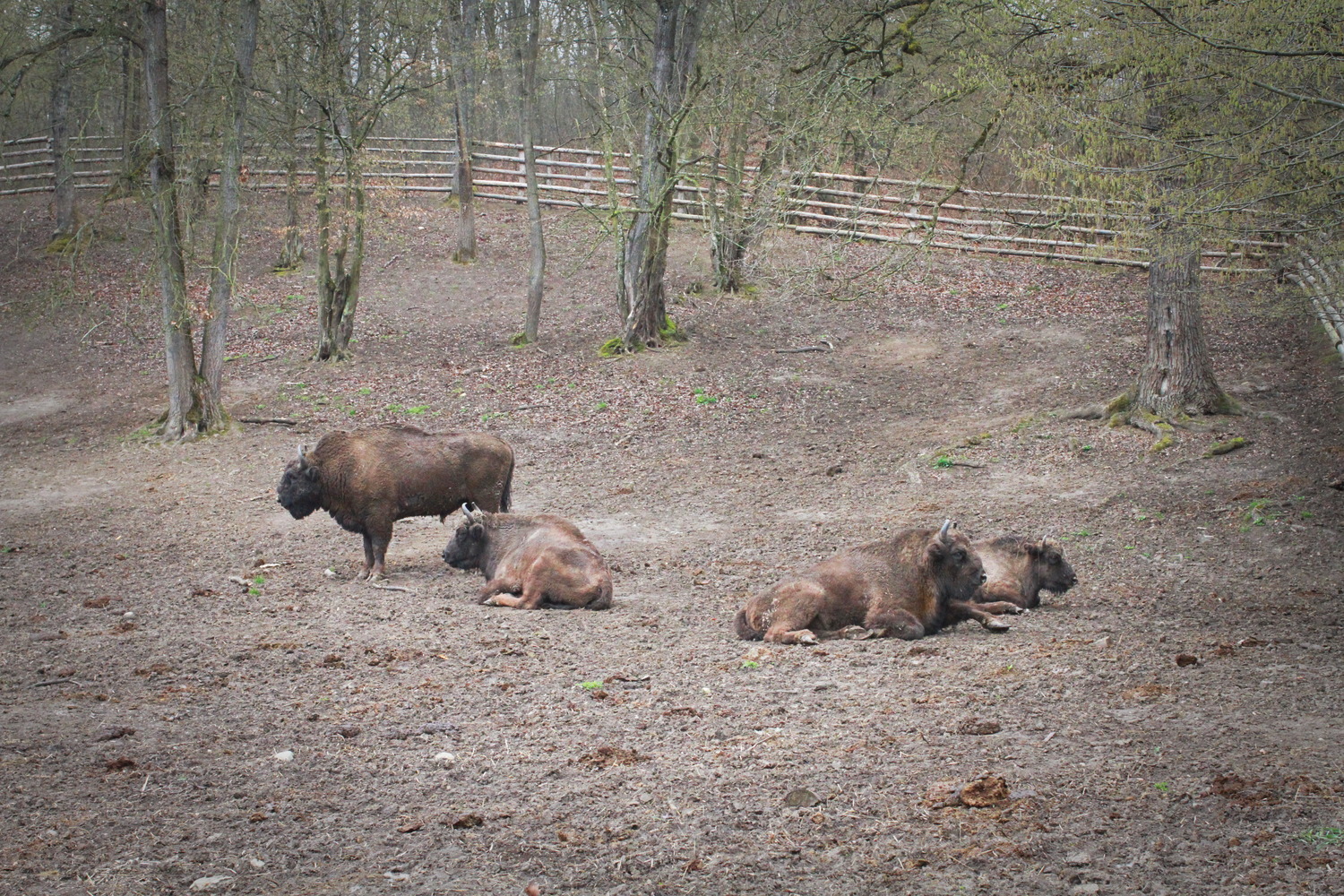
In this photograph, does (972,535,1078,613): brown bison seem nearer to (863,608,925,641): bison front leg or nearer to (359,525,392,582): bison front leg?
(863,608,925,641): bison front leg

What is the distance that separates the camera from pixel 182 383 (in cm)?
1862

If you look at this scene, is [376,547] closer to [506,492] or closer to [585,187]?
[506,492]

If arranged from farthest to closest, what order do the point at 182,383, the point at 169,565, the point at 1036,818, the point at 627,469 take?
the point at 182,383, the point at 627,469, the point at 169,565, the point at 1036,818

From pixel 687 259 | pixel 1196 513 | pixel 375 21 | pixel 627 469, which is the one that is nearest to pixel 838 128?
pixel 627 469

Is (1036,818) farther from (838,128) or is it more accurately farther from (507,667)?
(838,128)

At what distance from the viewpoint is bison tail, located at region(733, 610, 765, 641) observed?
9102mm

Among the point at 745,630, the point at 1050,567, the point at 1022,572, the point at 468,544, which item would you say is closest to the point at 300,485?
the point at 468,544

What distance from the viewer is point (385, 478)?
12.1 meters

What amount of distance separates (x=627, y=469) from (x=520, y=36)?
1697cm

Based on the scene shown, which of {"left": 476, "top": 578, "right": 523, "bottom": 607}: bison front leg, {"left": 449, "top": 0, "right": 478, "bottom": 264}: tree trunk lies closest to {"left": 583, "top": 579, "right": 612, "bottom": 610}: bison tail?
{"left": 476, "top": 578, "right": 523, "bottom": 607}: bison front leg

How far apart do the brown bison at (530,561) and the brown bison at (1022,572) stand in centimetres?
344

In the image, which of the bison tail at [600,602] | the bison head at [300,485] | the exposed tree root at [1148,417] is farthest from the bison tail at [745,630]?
the exposed tree root at [1148,417]

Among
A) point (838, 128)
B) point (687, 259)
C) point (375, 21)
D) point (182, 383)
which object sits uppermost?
point (375, 21)

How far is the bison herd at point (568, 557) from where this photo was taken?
9.09 metres
